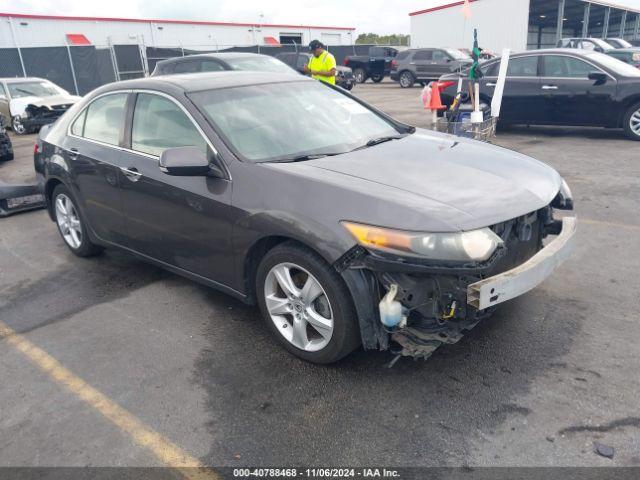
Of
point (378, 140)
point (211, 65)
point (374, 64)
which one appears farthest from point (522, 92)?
point (374, 64)

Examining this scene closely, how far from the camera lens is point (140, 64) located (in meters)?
25.4

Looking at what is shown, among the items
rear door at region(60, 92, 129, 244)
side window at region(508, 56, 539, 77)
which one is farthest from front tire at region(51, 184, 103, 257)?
side window at region(508, 56, 539, 77)

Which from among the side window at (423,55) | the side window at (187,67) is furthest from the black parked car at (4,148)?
the side window at (423,55)

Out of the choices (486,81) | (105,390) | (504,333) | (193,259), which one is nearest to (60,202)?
(193,259)

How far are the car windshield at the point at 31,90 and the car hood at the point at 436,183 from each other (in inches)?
517

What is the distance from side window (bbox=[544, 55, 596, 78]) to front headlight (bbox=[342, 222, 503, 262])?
825 cm

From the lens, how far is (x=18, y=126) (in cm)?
1383

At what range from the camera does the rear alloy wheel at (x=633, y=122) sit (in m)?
9.23

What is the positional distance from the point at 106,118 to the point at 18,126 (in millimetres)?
11202

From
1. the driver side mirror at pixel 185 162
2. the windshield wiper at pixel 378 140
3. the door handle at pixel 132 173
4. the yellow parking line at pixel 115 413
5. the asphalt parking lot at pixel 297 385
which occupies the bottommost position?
the asphalt parking lot at pixel 297 385

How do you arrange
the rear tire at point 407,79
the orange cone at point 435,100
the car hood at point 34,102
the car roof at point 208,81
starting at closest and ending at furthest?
the car roof at point 208,81 → the orange cone at point 435,100 → the car hood at point 34,102 → the rear tire at point 407,79

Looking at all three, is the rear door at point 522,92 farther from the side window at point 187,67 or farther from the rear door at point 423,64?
the rear door at point 423,64

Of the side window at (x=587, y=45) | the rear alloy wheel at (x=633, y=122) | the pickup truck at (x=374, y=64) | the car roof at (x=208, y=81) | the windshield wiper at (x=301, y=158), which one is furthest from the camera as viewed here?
the pickup truck at (x=374, y=64)

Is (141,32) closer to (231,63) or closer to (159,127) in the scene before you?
(231,63)
